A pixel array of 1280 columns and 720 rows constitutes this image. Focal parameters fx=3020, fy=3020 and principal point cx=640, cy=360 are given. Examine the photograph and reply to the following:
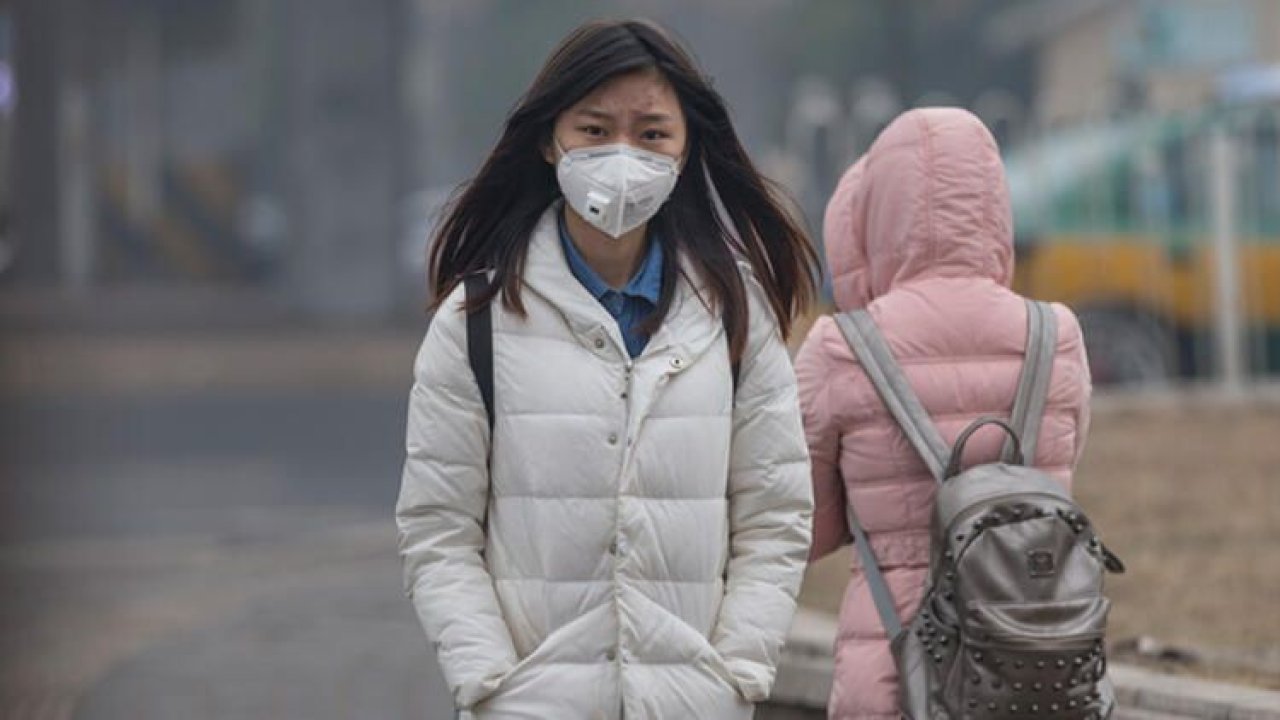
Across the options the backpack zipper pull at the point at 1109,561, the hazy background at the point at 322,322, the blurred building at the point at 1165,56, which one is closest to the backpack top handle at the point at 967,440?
the backpack zipper pull at the point at 1109,561

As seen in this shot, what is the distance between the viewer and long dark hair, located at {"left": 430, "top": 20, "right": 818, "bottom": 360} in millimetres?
4195

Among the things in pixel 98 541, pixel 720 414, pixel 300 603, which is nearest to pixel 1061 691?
pixel 720 414

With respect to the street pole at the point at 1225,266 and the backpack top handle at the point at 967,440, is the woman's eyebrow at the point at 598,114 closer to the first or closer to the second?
the backpack top handle at the point at 967,440

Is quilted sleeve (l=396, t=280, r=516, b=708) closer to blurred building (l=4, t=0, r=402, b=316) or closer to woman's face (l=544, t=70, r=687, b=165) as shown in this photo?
woman's face (l=544, t=70, r=687, b=165)

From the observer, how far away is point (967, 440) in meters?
4.80

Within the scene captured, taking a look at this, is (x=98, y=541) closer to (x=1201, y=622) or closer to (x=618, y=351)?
(x=1201, y=622)

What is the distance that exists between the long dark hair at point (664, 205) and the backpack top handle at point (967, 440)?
0.36 meters

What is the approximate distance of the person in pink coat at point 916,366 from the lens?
15.9ft

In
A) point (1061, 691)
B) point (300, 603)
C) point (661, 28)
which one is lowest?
point (300, 603)

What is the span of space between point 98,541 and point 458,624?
9804mm

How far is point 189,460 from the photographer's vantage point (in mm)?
18281

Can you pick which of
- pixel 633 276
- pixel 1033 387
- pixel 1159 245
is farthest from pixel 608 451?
pixel 1159 245

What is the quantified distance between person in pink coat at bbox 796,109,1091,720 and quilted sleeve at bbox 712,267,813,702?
60cm

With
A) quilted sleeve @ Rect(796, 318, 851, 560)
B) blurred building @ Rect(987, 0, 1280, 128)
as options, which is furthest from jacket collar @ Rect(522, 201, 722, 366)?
blurred building @ Rect(987, 0, 1280, 128)
